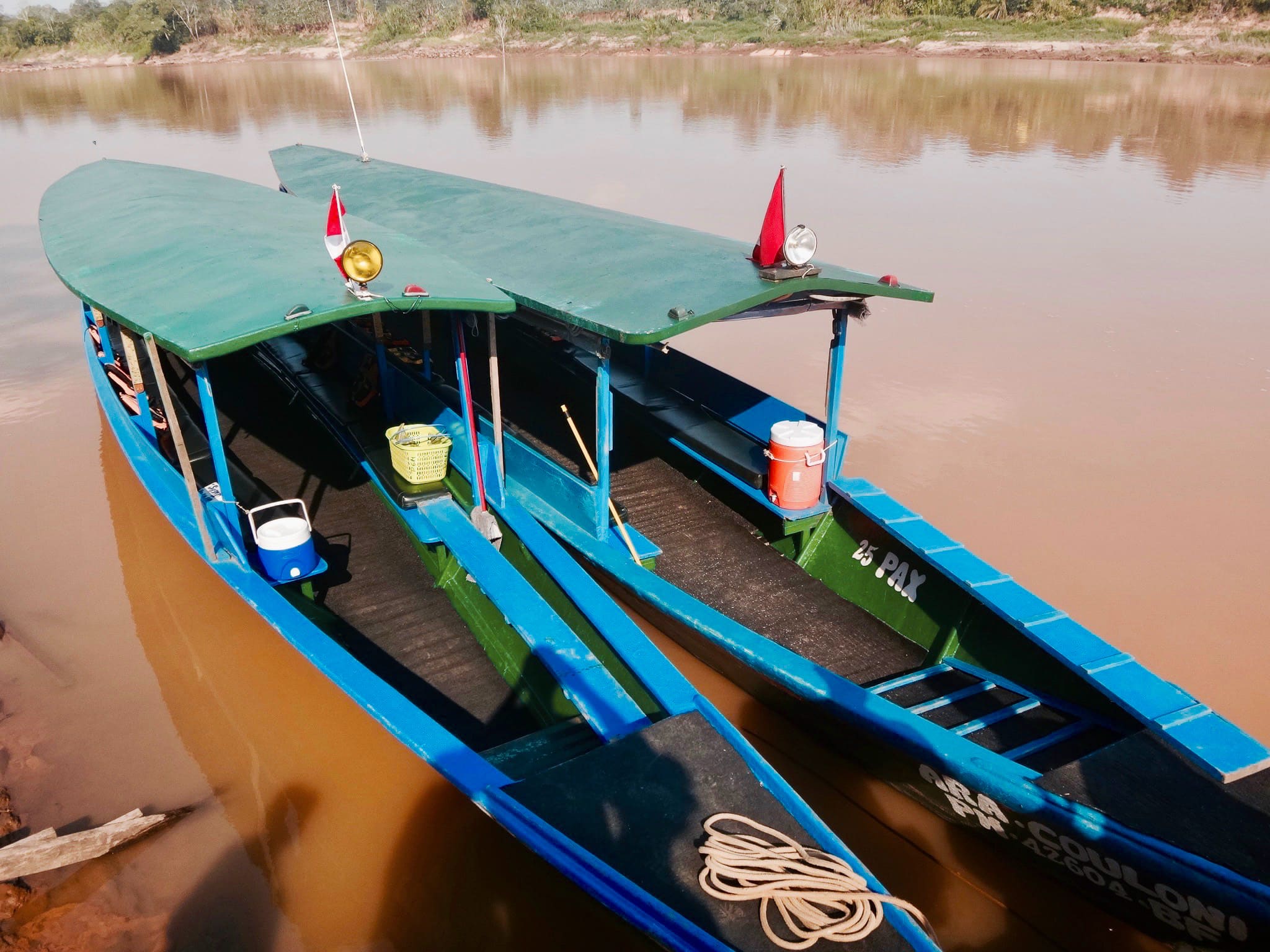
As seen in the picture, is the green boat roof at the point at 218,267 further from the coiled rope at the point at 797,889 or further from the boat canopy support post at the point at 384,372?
the coiled rope at the point at 797,889

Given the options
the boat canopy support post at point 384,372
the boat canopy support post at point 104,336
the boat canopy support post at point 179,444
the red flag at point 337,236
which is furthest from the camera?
the boat canopy support post at point 104,336

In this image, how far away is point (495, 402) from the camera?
480cm

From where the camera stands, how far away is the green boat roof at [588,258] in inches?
164

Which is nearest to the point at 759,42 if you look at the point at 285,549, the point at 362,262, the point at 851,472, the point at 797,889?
the point at 851,472

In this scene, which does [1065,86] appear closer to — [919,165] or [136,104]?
[919,165]

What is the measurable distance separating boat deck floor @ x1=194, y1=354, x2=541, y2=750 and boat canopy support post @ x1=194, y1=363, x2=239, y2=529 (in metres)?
0.69

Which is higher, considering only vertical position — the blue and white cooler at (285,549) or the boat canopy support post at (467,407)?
the boat canopy support post at (467,407)

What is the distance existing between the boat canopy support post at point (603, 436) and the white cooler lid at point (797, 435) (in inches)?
41.2

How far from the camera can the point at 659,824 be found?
308cm

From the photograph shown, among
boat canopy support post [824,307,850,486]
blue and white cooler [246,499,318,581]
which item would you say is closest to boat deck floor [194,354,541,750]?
blue and white cooler [246,499,318,581]

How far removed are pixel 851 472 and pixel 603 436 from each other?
136 inches

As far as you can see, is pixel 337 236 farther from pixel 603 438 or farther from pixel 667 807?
pixel 667 807

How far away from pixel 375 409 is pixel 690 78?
1268 inches

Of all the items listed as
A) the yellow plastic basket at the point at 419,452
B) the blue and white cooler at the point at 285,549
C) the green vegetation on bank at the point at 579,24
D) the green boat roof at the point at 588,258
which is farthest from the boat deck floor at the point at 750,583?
the green vegetation on bank at the point at 579,24
